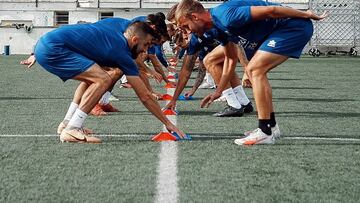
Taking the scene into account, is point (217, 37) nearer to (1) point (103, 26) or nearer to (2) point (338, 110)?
(1) point (103, 26)

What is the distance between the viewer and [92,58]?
6281 millimetres

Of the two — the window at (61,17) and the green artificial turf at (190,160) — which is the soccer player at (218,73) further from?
the window at (61,17)

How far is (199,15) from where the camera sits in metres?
5.94

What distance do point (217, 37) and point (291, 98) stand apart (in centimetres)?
Result: 484

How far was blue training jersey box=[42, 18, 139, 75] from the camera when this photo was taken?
237 inches

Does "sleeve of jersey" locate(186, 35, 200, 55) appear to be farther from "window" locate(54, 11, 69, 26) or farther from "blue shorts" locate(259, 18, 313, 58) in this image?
"window" locate(54, 11, 69, 26)

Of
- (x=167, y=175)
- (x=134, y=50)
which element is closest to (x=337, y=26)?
(x=134, y=50)

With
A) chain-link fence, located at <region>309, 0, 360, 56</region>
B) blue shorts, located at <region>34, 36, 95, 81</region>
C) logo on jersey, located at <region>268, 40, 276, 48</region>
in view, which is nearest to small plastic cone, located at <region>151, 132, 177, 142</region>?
blue shorts, located at <region>34, 36, 95, 81</region>

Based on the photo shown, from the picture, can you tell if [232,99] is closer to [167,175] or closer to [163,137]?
[163,137]

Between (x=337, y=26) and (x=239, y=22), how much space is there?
32.7 m

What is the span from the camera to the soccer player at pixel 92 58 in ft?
19.8

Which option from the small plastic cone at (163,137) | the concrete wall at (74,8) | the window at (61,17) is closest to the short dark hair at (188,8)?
the small plastic cone at (163,137)

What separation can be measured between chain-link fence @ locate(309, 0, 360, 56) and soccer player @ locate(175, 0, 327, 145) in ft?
102

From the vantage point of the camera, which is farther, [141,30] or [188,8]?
[141,30]
